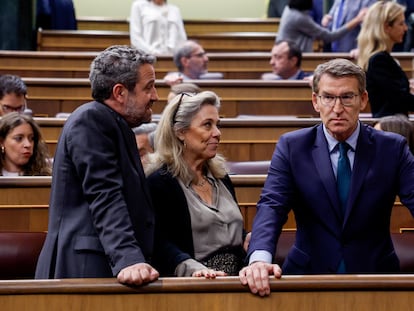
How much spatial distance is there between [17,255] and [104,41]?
3.82m

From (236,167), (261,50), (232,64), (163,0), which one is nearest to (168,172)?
(236,167)

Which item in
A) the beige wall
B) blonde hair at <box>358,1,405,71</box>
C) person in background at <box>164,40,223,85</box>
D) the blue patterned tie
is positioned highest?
the beige wall

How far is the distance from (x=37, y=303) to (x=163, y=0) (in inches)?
154

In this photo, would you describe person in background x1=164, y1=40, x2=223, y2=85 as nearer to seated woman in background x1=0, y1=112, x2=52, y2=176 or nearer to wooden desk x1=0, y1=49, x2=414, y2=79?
wooden desk x1=0, y1=49, x2=414, y2=79

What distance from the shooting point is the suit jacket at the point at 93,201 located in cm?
168

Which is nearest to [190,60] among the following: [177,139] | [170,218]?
[177,139]

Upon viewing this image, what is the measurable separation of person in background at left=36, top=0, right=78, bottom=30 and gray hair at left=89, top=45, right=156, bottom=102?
14.3ft

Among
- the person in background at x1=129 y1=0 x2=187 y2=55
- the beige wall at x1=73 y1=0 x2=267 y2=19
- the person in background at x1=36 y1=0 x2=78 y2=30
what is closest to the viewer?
the person in background at x1=129 y1=0 x2=187 y2=55

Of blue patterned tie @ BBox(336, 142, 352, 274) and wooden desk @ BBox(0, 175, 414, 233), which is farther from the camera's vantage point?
wooden desk @ BBox(0, 175, 414, 233)

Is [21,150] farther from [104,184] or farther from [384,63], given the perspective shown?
[384,63]

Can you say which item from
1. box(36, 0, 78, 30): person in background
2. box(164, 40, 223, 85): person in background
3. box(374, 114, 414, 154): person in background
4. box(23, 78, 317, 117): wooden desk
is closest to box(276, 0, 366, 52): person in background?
box(164, 40, 223, 85): person in background

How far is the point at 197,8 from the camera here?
8141 mm

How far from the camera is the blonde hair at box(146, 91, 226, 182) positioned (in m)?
2.08

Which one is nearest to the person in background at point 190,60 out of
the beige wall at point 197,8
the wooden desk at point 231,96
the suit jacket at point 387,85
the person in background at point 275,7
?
the wooden desk at point 231,96
